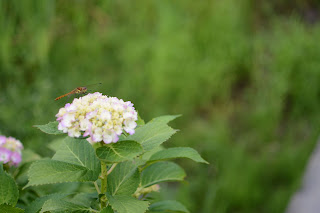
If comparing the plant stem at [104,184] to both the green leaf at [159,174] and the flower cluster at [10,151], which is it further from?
the flower cluster at [10,151]

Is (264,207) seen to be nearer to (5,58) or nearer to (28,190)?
(28,190)

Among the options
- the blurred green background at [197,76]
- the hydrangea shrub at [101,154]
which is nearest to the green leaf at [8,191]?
the hydrangea shrub at [101,154]

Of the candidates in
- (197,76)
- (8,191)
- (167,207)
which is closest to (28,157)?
(8,191)

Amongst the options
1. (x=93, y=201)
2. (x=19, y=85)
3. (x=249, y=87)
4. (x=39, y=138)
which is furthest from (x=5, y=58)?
(x=93, y=201)

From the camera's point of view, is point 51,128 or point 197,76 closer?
point 51,128

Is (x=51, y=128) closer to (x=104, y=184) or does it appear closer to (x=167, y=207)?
(x=104, y=184)

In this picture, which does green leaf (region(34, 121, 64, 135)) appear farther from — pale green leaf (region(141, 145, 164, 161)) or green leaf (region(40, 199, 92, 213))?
pale green leaf (region(141, 145, 164, 161))
